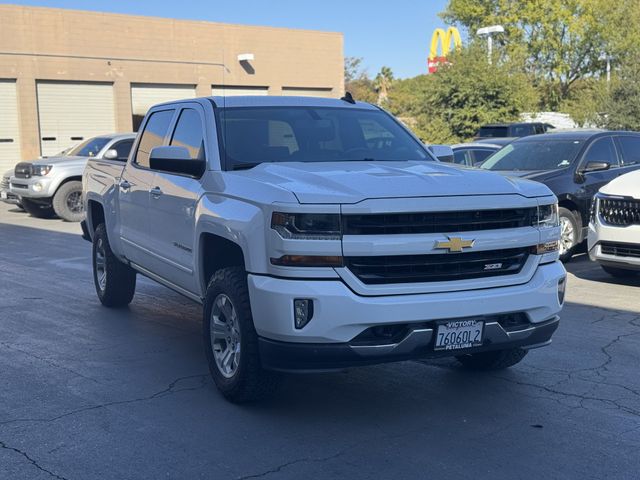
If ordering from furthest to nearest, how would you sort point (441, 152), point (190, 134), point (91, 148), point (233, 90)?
point (233, 90) → point (91, 148) → point (441, 152) → point (190, 134)

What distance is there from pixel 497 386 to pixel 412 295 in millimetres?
1429

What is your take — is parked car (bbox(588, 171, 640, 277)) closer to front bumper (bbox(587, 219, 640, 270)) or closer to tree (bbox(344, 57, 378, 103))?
front bumper (bbox(587, 219, 640, 270))

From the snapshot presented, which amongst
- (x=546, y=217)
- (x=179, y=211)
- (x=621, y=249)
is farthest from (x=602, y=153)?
(x=179, y=211)

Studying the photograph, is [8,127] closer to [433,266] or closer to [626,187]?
[626,187]

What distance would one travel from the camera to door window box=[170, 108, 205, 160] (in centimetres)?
596

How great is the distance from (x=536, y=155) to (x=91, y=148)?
10.5 meters

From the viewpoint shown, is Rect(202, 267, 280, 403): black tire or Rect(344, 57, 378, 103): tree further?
Rect(344, 57, 378, 103): tree

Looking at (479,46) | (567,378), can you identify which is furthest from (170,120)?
(479,46)

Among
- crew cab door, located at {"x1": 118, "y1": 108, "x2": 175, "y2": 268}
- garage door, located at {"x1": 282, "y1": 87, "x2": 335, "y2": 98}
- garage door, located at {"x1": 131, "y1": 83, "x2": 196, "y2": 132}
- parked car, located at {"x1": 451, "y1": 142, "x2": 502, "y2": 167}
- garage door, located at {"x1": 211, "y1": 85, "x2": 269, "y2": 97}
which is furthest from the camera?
garage door, located at {"x1": 282, "y1": 87, "x2": 335, "y2": 98}

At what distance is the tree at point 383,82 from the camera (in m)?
80.1

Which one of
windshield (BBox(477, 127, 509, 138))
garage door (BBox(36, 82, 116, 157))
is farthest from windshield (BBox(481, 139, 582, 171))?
garage door (BBox(36, 82, 116, 157))

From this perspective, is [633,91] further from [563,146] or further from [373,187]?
[373,187]

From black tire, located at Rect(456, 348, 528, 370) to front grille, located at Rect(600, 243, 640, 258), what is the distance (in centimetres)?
367

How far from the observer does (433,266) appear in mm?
4652
